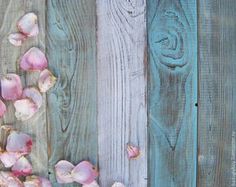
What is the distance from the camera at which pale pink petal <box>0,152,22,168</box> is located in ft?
4.74

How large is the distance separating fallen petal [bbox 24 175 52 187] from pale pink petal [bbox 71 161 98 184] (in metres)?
0.07

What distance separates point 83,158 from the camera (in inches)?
58.2

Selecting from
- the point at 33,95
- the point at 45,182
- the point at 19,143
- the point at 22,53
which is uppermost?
the point at 22,53

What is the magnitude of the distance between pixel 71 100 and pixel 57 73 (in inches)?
3.1

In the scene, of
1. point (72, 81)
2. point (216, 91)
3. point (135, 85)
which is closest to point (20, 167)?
point (72, 81)

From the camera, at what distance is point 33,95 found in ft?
4.76

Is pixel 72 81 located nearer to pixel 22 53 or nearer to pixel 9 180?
Result: pixel 22 53

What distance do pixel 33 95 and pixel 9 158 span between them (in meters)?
0.17

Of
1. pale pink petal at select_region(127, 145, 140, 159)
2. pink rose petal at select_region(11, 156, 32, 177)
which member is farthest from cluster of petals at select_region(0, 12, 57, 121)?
pale pink petal at select_region(127, 145, 140, 159)

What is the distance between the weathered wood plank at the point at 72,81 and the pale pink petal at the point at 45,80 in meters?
0.02

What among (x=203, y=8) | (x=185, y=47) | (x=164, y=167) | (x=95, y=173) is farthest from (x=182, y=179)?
(x=203, y=8)

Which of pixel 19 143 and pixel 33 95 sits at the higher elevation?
pixel 33 95

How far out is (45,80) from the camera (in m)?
1.45

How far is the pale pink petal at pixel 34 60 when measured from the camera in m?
1.45
